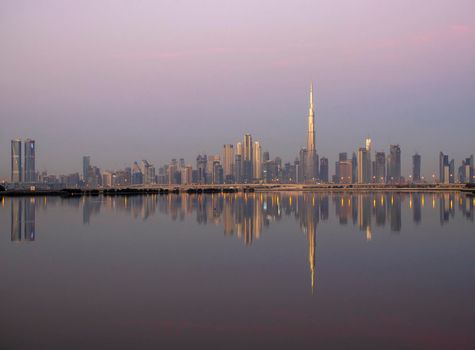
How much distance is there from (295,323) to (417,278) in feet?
23.2

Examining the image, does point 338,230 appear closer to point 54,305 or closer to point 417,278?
point 417,278

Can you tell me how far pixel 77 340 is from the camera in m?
11.2

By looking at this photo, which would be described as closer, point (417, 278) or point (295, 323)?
point (295, 323)

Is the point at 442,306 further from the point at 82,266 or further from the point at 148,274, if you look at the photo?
the point at 82,266

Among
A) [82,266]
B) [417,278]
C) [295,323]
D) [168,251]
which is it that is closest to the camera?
[295,323]

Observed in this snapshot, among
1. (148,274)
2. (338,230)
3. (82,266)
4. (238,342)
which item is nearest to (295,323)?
(238,342)

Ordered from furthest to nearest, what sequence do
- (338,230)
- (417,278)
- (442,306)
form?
(338,230) → (417,278) → (442,306)

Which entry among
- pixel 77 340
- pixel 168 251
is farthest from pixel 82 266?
pixel 77 340

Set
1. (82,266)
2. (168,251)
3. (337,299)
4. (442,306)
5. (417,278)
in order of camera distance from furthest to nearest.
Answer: (168,251)
(82,266)
(417,278)
(337,299)
(442,306)

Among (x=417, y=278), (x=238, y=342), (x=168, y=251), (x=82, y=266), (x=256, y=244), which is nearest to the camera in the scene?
(x=238, y=342)

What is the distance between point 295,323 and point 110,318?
4272 millimetres

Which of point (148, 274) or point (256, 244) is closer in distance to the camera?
point (148, 274)

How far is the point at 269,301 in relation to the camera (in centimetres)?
1452

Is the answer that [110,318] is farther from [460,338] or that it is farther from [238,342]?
[460,338]
